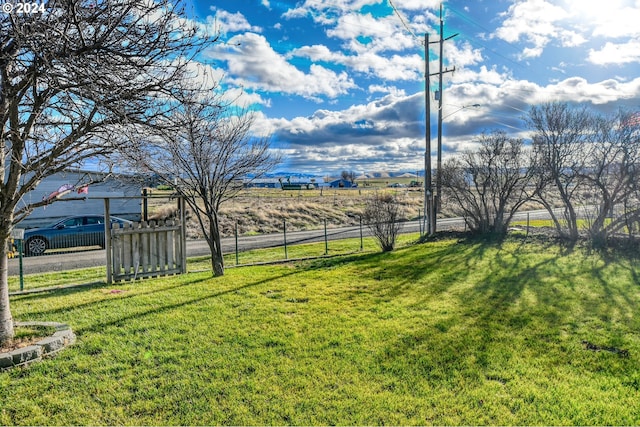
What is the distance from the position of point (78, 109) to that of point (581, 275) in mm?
9198

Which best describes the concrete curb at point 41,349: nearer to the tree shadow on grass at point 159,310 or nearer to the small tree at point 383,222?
the tree shadow on grass at point 159,310

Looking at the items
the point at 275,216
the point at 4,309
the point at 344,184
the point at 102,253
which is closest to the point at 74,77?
the point at 4,309

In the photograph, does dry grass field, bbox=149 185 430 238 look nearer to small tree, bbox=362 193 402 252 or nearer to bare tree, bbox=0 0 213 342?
small tree, bbox=362 193 402 252

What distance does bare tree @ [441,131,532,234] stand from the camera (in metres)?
13.2

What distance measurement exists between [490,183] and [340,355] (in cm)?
1153

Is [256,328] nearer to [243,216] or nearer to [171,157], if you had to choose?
[171,157]

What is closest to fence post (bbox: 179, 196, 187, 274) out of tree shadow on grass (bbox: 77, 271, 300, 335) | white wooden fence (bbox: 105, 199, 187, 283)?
white wooden fence (bbox: 105, 199, 187, 283)

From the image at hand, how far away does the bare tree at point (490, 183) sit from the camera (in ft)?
43.3

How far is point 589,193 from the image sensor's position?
1194 centimetres

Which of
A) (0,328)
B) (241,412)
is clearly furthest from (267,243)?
(241,412)

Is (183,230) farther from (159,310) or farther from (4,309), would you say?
(4,309)

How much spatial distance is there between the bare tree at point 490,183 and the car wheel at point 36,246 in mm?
15526

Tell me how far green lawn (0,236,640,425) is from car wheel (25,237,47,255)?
909 cm

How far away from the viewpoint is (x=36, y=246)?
14.3 meters
